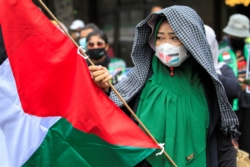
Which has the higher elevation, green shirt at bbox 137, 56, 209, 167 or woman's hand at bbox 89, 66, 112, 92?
woman's hand at bbox 89, 66, 112, 92

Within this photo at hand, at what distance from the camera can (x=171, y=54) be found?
102 inches

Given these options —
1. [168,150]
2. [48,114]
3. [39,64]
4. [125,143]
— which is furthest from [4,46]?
[168,150]

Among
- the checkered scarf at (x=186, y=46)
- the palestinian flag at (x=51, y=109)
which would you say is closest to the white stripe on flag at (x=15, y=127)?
the palestinian flag at (x=51, y=109)

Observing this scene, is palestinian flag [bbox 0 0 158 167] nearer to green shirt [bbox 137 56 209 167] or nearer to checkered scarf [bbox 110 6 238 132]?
green shirt [bbox 137 56 209 167]

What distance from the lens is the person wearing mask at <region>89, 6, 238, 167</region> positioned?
2.58 metres

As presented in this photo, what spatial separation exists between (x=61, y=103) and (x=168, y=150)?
1.99 feet

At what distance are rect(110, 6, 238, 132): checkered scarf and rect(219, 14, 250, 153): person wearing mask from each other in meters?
2.36

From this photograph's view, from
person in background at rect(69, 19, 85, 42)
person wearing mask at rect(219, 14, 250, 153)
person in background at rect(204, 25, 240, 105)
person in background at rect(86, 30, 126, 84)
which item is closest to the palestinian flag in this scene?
person in background at rect(204, 25, 240, 105)

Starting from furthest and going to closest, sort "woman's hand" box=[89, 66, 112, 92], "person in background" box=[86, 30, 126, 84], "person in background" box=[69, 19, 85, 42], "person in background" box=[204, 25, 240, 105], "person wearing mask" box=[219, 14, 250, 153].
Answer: "person in background" box=[69, 19, 85, 42] < "person wearing mask" box=[219, 14, 250, 153] < "person in background" box=[86, 30, 126, 84] < "person in background" box=[204, 25, 240, 105] < "woman's hand" box=[89, 66, 112, 92]

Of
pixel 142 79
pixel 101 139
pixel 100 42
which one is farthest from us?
pixel 100 42

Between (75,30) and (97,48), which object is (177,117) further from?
(75,30)

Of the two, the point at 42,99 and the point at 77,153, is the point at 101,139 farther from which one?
the point at 42,99

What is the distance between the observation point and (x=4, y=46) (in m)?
2.62

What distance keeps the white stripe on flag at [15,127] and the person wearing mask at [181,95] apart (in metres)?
0.40
